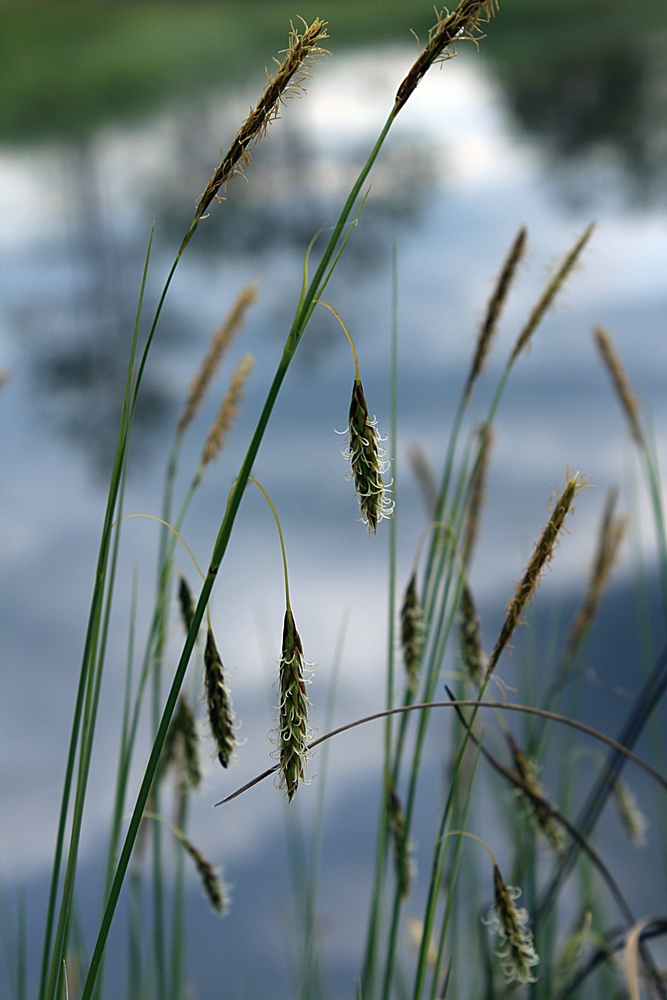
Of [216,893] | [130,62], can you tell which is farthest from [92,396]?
[216,893]

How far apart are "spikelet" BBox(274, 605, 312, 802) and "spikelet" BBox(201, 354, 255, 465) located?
0.64 feet

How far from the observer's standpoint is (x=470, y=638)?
1.11ft

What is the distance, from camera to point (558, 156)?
1896mm

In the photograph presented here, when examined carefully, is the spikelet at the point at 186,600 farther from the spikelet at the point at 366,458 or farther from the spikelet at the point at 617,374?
the spikelet at the point at 617,374

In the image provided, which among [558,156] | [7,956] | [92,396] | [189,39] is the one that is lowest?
[7,956]

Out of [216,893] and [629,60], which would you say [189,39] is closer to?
[629,60]

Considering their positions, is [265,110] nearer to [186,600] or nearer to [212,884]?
[186,600]

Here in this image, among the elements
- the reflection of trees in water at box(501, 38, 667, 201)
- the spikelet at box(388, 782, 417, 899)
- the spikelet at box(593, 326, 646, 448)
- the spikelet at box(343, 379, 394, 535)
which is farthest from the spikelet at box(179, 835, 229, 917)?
the reflection of trees in water at box(501, 38, 667, 201)

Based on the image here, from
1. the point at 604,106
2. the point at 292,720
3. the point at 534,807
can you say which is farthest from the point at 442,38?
the point at 604,106

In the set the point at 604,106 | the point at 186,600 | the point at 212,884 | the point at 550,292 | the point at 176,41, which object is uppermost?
the point at 176,41

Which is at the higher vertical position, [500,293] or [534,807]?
[500,293]

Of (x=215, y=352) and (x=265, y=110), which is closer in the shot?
(x=265, y=110)

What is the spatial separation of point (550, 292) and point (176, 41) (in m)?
2.22

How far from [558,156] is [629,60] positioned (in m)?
0.61
